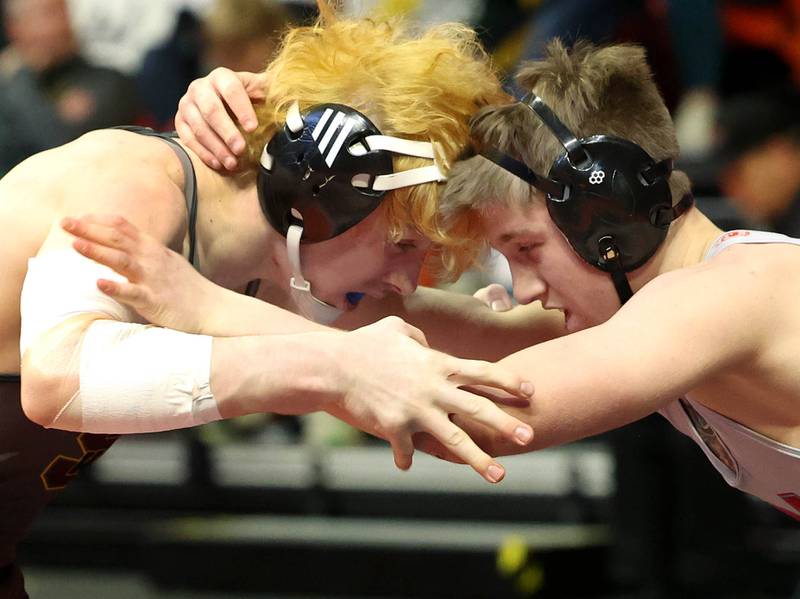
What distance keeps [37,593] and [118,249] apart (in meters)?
3.43

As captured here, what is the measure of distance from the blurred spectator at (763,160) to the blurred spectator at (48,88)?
2659 millimetres

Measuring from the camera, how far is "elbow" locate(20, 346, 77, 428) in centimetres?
213

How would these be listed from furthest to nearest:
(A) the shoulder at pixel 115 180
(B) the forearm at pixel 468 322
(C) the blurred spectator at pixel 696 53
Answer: (C) the blurred spectator at pixel 696 53 < (B) the forearm at pixel 468 322 < (A) the shoulder at pixel 115 180

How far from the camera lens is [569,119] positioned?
8.32 ft

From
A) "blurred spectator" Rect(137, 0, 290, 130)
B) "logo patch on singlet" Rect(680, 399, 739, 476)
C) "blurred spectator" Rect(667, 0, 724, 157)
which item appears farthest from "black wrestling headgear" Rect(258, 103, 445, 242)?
"blurred spectator" Rect(667, 0, 724, 157)

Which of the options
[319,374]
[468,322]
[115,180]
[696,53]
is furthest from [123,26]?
[319,374]

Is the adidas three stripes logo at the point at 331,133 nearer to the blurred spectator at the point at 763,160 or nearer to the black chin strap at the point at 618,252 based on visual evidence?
the black chin strap at the point at 618,252

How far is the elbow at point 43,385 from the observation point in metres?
2.13

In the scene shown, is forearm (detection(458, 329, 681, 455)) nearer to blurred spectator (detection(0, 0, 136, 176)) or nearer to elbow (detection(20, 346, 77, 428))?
elbow (detection(20, 346, 77, 428))

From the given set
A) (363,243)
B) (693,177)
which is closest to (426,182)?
(363,243)

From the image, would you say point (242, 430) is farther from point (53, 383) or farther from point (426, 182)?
point (53, 383)

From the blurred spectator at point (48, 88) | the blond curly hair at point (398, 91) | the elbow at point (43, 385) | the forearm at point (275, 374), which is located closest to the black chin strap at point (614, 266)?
the blond curly hair at point (398, 91)

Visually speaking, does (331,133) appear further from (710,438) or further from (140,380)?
(710,438)

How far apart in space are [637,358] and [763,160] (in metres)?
2.73
